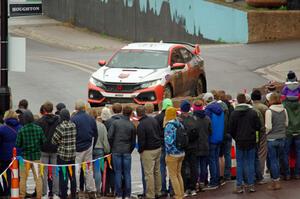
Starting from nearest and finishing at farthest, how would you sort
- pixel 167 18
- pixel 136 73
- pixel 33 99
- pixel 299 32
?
pixel 136 73, pixel 33 99, pixel 299 32, pixel 167 18

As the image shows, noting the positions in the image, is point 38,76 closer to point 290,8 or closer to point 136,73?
point 136,73

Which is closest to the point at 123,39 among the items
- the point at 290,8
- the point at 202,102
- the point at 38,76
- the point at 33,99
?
the point at 290,8

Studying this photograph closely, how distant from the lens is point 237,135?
54.5 ft

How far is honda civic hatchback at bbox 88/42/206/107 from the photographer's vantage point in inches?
963

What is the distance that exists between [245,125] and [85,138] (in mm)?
2687

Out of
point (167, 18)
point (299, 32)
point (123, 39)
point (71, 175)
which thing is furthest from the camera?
point (123, 39)

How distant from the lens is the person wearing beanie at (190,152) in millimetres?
16375

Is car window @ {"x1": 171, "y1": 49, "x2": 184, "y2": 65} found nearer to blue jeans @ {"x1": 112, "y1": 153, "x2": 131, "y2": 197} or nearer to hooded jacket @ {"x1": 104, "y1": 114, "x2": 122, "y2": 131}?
hooded jacket @ {"x1": 104, "y1": 114, "x2": 122, "y2": 131}

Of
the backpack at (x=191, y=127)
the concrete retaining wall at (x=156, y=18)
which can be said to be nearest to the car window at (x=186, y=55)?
the backpack at (x=191, y=127)

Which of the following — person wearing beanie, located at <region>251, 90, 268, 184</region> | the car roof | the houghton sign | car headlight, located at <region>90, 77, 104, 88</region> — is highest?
the houghton sign

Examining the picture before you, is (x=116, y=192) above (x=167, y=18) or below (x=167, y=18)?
below

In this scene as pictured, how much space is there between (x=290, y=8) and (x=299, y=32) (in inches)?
65.8

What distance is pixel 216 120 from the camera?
17.2m

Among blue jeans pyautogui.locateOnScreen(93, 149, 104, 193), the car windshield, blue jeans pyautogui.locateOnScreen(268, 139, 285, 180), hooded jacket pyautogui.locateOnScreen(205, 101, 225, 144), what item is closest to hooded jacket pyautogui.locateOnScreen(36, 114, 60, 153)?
blue jeans pyautogui.locateOnScreen(93, 149, 104, 193)
